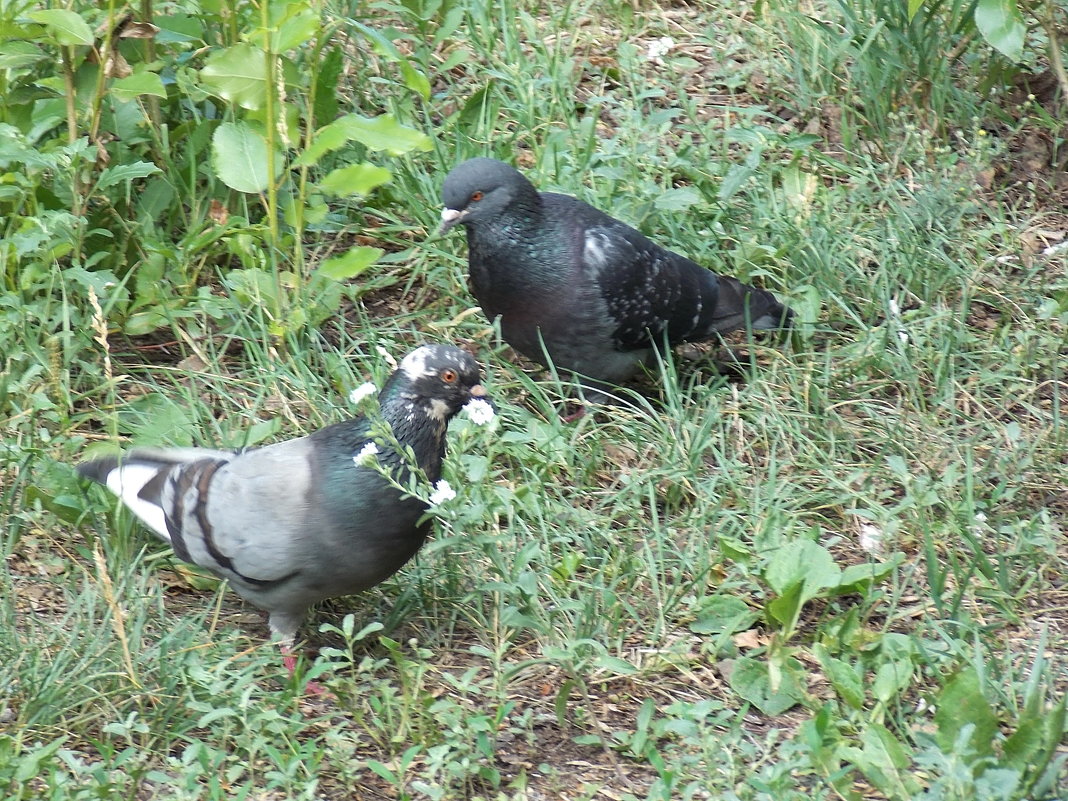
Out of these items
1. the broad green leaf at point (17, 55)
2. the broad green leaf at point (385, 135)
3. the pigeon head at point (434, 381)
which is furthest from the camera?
the broad green leaf at point (17, 55)

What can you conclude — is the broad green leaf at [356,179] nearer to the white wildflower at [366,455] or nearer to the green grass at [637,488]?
the green grass at [637,488]

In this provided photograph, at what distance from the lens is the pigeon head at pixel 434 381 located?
3439mm

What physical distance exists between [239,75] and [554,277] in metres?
1.24

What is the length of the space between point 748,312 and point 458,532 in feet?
6.04

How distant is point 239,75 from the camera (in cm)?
415

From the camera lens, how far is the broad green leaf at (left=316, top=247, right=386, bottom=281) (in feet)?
14.4

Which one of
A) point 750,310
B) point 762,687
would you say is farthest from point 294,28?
point 762,687

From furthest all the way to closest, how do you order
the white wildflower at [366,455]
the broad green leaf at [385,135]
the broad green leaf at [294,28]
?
1. the broad green leaf at [385,135]
2. the broad green leaf at [294,28]
3. the white wildflower at [366,455]

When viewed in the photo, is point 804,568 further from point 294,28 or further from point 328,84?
point 328,84

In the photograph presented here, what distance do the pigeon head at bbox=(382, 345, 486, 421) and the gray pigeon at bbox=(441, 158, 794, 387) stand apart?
1.07 metres

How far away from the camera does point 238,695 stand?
3211 millimetres

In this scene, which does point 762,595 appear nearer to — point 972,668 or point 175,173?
point 972,668

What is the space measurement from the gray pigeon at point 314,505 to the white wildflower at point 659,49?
2888 mm

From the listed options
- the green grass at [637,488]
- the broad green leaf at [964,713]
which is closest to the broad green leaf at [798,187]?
the green grass at [637,488]
